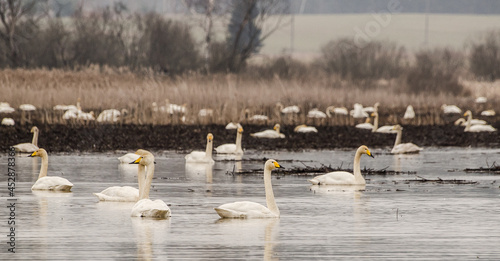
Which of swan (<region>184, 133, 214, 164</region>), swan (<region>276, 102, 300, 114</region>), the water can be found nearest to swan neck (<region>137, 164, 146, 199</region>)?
the water

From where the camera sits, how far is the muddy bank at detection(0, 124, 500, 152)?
25.2 metres

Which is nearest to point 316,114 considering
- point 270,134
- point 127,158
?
point 270,134

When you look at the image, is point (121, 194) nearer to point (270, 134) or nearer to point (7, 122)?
point (270, 134)

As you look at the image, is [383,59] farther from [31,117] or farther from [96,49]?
[31,117]

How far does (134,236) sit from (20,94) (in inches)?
831

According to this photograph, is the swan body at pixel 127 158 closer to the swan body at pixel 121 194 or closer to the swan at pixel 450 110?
the swan body at pixel 121 194

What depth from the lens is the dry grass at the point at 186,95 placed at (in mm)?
31141

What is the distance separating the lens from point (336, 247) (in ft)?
34.2

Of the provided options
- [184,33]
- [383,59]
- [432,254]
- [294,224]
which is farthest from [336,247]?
[383,59]

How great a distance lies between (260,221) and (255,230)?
707 mm

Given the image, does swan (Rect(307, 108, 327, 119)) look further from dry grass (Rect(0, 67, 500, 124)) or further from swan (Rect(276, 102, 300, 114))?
swan (Rect(276, 102, 300, 114))

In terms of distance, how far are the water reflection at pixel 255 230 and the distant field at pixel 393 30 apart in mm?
80563

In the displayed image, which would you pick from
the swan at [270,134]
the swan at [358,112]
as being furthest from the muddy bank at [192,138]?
the swan at [358,112]

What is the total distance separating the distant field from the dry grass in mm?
55187
